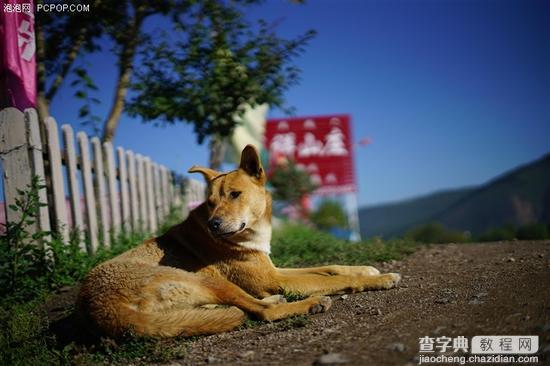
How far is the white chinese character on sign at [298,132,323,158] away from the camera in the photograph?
2011 centimetres

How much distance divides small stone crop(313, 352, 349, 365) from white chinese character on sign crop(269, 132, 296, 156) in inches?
694

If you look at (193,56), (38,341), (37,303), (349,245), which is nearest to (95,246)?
(37,303)

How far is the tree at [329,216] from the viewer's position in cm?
1567

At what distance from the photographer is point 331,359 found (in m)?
2.34

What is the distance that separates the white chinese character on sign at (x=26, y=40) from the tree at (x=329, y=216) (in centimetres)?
1184

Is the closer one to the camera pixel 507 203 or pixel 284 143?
pixel 284 143

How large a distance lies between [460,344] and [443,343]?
91mm

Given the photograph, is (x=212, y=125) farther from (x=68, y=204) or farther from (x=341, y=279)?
(x=341, y=279)

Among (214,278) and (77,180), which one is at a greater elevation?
(77,180)

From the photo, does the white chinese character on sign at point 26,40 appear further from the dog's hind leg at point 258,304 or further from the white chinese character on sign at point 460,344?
the white chinese character on sign at point 460,344

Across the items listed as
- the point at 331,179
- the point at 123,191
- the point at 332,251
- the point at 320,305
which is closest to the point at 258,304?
the point at 320,305

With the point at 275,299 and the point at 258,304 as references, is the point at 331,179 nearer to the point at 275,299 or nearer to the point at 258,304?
the point at 275,299

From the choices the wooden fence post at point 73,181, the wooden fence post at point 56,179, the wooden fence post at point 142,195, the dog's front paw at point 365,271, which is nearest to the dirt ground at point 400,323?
the dog's front paw at point 365,271

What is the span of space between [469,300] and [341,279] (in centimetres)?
110
